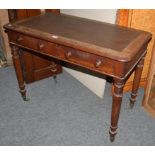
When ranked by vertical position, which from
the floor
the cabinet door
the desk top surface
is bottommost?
the floor

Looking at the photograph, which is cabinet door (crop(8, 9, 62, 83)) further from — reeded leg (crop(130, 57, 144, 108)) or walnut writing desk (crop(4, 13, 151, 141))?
reeded leg (crop(130, 57, 144, 108))

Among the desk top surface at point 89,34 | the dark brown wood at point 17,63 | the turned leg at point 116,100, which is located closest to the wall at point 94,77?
the desk top surface at point 89,34

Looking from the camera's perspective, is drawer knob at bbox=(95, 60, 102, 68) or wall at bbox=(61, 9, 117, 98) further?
wall at bbox=(61, 9, 117, 98)

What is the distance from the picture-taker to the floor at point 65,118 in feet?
7.15

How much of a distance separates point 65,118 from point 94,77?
634mm

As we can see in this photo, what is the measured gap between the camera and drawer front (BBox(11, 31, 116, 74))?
1.70 meters

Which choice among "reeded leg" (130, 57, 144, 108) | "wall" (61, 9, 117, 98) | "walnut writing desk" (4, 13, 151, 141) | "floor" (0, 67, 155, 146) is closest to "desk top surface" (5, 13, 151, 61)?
"walnut writing desk" (4, 13, 151, 141)

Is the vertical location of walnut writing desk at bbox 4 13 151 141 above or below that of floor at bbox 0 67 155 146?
above

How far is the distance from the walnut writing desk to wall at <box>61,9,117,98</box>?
0.74 feet

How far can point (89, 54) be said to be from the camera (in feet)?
5.70

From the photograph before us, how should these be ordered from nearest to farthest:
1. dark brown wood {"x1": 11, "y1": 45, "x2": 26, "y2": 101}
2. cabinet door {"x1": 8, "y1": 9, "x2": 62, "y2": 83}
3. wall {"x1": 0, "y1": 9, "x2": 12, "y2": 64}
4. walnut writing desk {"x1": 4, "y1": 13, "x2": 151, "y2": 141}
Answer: walnut writing desk {"x1": 4, "y1": 13, "x2": 151, "y2": 141} < dark brown wood {"x1": 11, "y1": 45, "x2": 26, "y2": 101} < cabinet door {"x1": 8, "y1": 9, "x2": 62, "y2": 83} < wall {"x1": 0, "y1": 9, "x2": 12, "y2": 64}

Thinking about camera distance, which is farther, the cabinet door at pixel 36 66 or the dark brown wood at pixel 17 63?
the cabinet door at pixel 36 66

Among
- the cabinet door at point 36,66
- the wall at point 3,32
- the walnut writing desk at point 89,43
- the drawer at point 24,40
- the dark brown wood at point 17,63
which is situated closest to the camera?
the walnut writing desk at point 89,43

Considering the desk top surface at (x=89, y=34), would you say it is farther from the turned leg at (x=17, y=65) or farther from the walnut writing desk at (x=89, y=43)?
the turned leg at (x=17, y=65)
